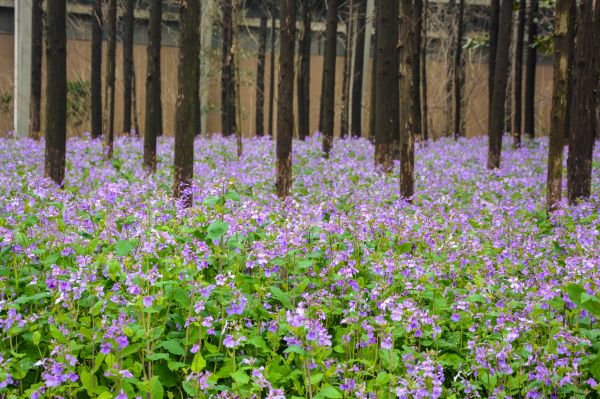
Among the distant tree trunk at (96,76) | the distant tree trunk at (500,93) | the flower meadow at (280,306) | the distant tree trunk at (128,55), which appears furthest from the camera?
the distant tree trunk at (96,76)

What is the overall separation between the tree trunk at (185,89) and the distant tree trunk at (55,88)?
3.45m

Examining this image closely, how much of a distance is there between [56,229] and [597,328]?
5.03m

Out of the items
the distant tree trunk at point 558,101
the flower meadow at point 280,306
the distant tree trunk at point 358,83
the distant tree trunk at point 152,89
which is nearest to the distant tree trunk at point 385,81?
the distant tree trunk at point 558,101

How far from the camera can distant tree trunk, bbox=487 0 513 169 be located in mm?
17297

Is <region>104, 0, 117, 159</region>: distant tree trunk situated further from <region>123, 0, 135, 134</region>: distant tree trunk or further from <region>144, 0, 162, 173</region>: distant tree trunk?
<region>123, 0, 135, 134</region>: distant tree trunk

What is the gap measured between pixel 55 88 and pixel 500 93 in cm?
1145

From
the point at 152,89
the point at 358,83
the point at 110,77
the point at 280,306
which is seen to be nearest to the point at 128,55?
the point at 110,77

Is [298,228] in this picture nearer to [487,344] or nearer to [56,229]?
[487,344]

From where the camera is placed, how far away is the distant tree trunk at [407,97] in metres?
12.0

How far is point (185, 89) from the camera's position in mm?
10430

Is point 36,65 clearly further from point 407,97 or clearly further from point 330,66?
point 407,97

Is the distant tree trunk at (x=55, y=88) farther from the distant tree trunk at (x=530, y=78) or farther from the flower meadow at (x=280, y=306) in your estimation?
the distant tree trunk at (x=530, y=78)

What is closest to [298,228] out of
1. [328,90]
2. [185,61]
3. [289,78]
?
[185,61]

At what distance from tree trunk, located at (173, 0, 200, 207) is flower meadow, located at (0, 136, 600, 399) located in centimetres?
244
